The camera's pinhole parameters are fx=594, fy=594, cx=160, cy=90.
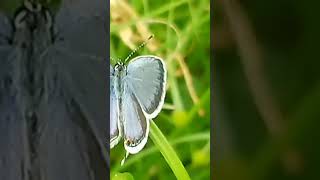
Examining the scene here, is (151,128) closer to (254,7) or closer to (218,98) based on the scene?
(218,98)

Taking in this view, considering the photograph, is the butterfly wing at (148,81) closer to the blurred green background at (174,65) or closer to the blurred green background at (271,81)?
the blurred green background at (174,65)

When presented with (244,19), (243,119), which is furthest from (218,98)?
(244,19)

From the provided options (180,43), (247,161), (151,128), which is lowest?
(247,161)

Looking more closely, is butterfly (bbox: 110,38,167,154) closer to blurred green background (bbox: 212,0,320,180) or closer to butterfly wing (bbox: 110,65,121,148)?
butterfly wing (bbox: 110,65,121,148)

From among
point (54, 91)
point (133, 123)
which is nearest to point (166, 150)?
point (133, 123)

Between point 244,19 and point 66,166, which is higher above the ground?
point 244,19

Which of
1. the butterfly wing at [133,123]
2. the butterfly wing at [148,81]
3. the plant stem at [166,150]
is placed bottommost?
the plant stem at [166,150]

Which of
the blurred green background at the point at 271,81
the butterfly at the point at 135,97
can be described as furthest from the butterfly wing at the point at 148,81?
the blurred green background at the point at 271,81
